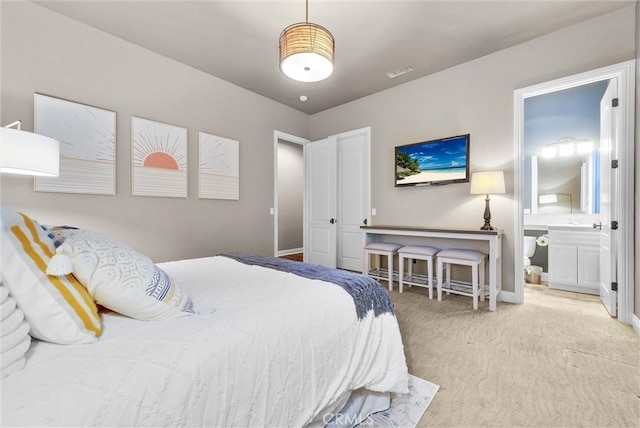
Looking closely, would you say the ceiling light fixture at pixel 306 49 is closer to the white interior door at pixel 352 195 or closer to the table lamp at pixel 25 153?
the table lamp at pixel 25 153

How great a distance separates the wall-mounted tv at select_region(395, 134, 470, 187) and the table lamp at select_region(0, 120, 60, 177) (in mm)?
3594

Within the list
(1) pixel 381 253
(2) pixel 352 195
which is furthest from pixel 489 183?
(2) pixel 352 195

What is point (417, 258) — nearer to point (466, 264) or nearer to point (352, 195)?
point (466, 264)

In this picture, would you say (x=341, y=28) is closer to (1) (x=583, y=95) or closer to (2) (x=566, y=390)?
(2) (x=566, y=390)

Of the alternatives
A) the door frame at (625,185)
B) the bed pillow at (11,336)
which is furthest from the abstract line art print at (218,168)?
the door frame at (625,185)

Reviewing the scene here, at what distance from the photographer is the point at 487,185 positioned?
2918 mm

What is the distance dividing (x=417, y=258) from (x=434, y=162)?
1296 mm

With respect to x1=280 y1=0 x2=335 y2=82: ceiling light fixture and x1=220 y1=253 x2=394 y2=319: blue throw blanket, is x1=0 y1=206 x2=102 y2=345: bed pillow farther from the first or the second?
x1=280 y1=0 x2=335 y2=82: ceiling light fixture

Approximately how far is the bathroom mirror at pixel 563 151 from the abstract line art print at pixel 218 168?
4303 millimetres

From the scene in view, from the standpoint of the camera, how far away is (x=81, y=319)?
0.83m

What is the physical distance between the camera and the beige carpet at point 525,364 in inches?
55.6

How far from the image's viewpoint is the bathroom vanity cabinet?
329 cm

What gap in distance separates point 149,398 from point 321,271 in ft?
3.67

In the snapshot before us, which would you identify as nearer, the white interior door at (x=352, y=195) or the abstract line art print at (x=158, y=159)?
the abstract line art print at (x=158, y=159)
